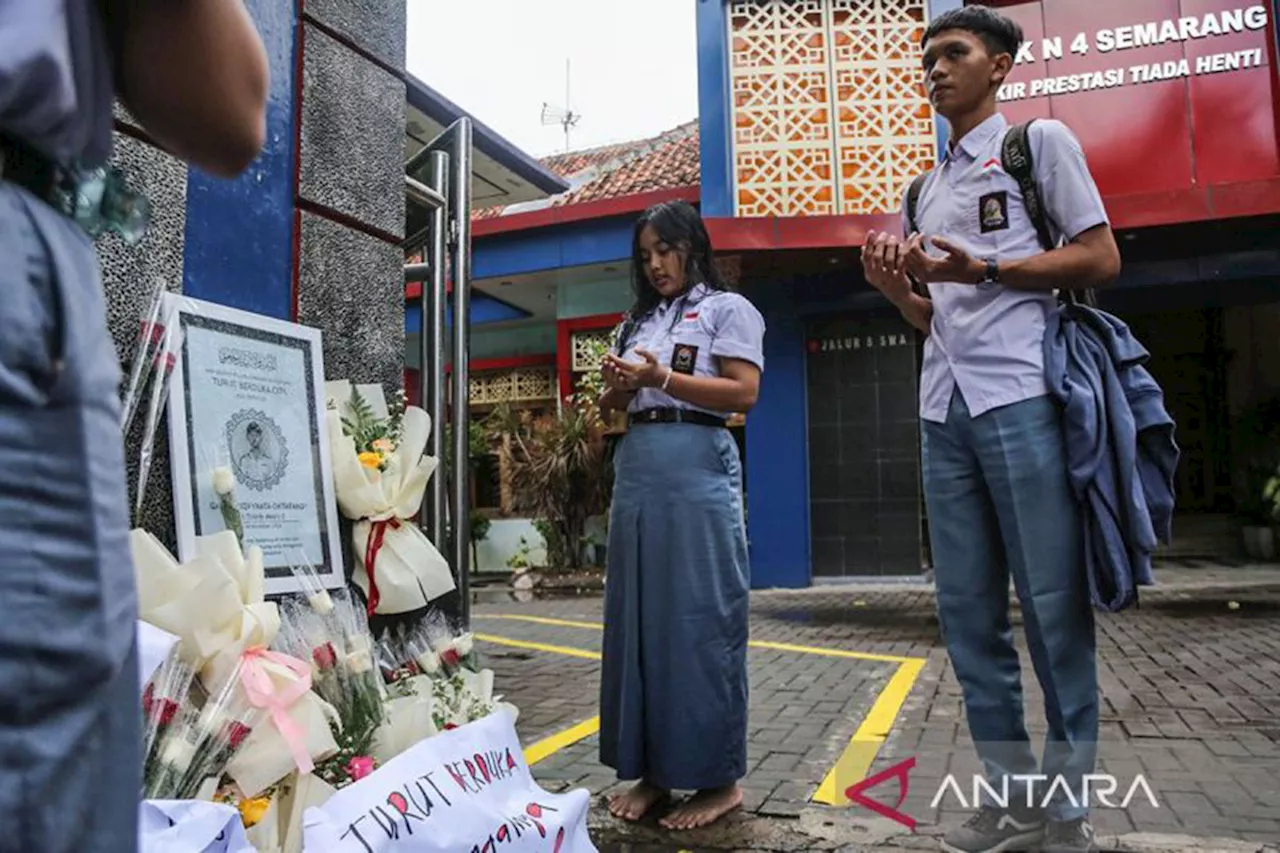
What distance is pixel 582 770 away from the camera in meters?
3.37

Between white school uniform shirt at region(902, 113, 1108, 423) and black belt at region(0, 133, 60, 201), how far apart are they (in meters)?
2.07

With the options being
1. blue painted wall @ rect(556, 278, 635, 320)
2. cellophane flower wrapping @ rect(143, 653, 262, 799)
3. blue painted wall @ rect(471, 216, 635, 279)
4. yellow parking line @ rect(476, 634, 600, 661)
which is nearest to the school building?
blue painted wall @ rect(471, 216, 635, 279)

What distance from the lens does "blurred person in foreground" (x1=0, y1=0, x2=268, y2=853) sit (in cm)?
Answer: 65

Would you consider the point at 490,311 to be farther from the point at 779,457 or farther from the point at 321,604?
the point at 321,604

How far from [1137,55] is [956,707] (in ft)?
27.5

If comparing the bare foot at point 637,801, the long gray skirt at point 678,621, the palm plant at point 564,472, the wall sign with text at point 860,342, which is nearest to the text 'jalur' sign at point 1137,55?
the wall sign with text at point 860,342

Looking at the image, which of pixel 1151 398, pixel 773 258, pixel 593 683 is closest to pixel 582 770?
pixel 593 683

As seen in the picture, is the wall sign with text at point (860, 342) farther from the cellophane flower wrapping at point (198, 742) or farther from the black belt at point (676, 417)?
the cellophane flower wrapping at point (198, 742)

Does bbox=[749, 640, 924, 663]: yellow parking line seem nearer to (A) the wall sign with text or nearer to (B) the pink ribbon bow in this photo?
(B) the pink ribbon bow

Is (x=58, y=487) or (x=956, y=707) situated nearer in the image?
(x=58, y=487)

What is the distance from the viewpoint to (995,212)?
7.95ft

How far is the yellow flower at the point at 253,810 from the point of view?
70.4 inches

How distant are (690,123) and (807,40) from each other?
23.1ft

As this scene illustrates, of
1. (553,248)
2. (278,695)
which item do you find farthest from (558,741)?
(553,248)
